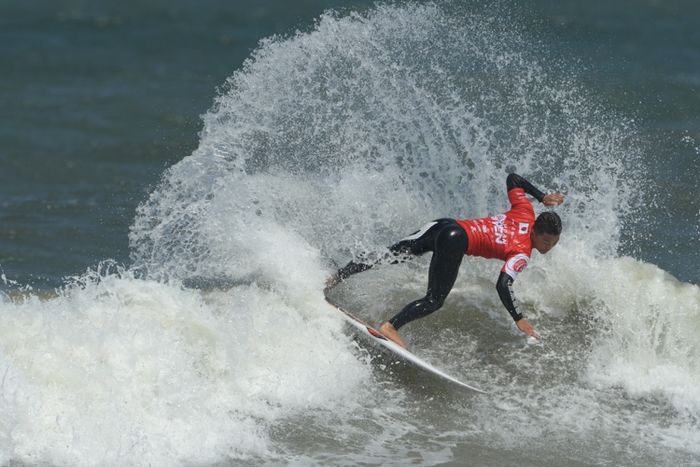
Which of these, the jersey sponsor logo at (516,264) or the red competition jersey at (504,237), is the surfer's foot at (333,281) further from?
the jersey sponsor logo at (516,264)

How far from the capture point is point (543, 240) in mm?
6406

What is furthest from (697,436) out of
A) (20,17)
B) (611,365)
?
(20,17)

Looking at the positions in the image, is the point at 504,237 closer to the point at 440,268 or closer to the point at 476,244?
the point at 476,244

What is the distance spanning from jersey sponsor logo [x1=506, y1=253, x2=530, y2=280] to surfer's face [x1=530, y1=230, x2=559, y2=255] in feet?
0.56

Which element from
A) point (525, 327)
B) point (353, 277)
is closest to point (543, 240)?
point (525, 327)

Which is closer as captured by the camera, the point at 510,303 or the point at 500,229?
the point at 510,303

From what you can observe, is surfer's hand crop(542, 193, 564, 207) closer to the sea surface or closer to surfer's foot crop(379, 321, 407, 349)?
the sea surface

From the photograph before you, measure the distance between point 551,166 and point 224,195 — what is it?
4969mm

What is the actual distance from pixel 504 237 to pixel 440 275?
0.63 metres

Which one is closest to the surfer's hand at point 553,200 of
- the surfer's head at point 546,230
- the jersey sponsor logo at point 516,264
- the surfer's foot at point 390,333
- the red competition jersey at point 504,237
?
the red competition jersey at point 504,237

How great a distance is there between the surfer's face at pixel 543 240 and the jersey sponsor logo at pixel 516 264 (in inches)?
6.7

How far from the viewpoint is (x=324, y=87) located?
9.03m

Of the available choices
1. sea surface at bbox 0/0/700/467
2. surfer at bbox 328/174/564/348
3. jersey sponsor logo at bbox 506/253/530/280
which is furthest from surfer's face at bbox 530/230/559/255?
sea surface at bbox 0/0/700/467

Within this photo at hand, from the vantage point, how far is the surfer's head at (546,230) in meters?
6.31
